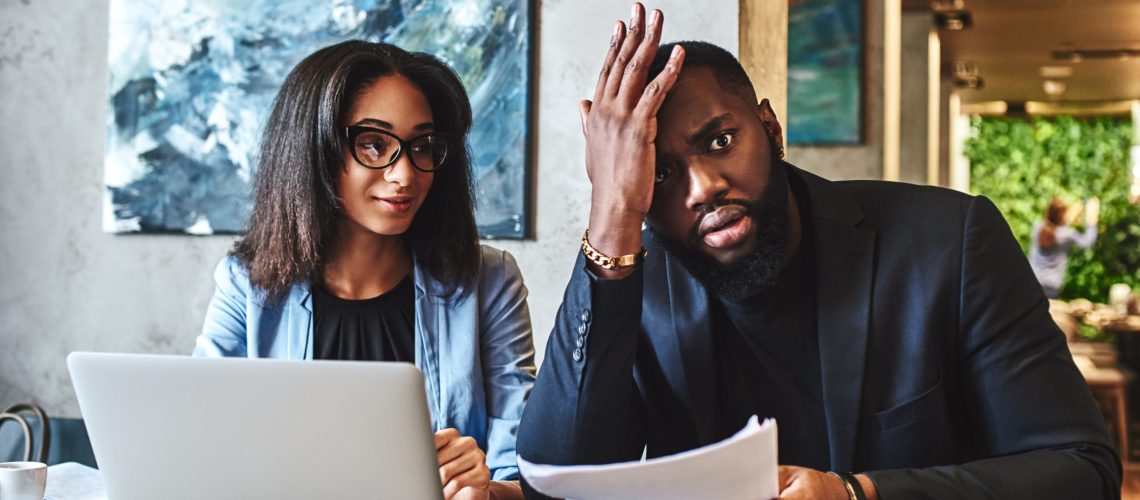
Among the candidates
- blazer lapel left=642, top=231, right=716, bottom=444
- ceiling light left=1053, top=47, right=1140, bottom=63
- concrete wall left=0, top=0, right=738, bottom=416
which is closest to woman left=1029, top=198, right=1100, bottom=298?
ceiling light left=1053, top=47, right=1140, bottom=63

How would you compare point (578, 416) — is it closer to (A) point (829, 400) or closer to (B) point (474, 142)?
(A) point (829, 400)

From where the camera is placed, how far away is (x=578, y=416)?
5.00 feet

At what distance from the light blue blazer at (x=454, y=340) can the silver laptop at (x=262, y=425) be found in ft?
2.24

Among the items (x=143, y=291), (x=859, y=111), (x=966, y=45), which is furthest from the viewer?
(x=966, y=45)

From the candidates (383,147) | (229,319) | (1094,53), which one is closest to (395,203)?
(383,147)

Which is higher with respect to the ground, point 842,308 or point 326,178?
point 326,178

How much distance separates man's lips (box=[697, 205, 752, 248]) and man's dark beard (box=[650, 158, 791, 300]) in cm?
1

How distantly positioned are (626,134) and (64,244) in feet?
6.73

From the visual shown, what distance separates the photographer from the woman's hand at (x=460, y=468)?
1530 millimetres

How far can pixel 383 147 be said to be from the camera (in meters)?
1.95

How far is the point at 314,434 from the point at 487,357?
32.2 inches

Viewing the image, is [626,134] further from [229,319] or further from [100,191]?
[100,191]

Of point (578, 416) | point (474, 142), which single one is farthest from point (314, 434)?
point (474, 142)

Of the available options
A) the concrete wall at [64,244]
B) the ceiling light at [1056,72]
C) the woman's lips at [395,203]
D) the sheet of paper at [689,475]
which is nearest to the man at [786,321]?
the sheet of paper at [689,475]
